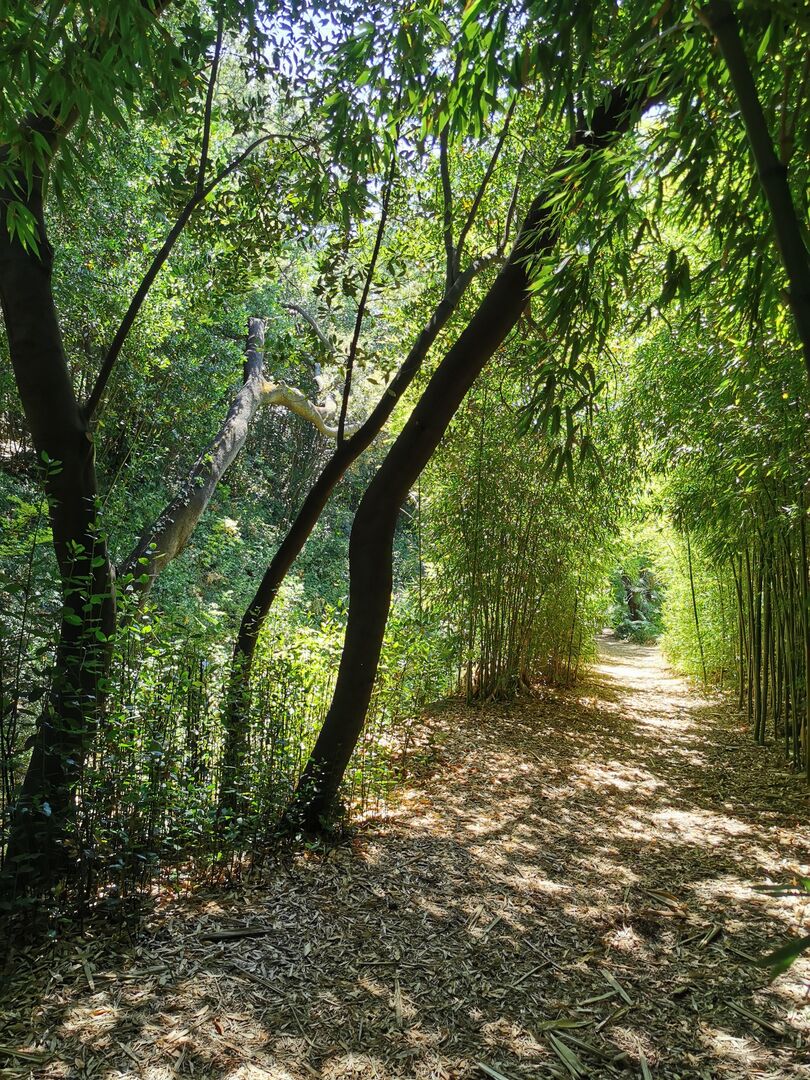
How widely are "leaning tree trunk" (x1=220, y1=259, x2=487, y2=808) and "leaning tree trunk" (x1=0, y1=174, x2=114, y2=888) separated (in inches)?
21.4

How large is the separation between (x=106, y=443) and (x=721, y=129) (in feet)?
19.0

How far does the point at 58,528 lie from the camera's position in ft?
7.32

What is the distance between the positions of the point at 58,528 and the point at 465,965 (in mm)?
1918

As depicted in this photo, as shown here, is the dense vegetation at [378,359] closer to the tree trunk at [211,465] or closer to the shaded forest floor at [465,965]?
the tree trunk at [211,465]

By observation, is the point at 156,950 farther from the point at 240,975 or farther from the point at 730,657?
the point at 730,657

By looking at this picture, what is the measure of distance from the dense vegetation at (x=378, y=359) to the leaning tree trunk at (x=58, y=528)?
1 centimetres

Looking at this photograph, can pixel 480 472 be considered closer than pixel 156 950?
No

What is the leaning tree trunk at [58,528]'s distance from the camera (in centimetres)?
190

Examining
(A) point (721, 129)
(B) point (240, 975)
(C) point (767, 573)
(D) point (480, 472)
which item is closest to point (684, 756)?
(C) point (767, 573)

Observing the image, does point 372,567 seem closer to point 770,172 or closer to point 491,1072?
point 491,1072

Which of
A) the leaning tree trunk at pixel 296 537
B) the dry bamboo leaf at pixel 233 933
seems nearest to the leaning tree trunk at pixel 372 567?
the leaning tree trunk at pixel 296 537

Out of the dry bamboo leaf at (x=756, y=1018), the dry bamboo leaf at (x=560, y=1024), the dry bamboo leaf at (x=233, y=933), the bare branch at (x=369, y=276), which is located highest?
the bare branch at (x=369, y=276)

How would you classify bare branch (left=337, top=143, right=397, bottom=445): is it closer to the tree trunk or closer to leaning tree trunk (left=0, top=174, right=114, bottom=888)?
leaning tree trunk (left=0, top=174, right=114, bottom=888)

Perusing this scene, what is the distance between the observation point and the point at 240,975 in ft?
5.90
